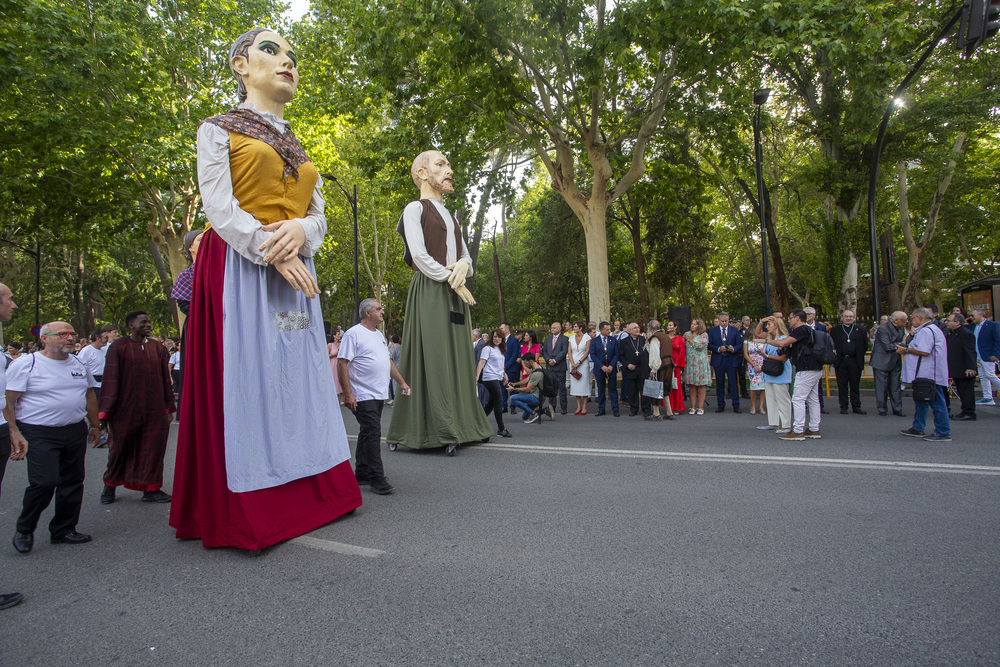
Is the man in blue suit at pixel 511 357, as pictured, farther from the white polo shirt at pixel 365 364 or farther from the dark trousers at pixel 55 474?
the dark trousers at pixel 55 474

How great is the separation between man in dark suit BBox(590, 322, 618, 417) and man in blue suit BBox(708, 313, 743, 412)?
6.32 feet

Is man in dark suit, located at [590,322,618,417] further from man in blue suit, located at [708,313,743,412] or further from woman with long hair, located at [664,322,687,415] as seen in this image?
man in blue suit, located at [708,313,743,412]

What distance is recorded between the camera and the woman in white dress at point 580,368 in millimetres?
13133

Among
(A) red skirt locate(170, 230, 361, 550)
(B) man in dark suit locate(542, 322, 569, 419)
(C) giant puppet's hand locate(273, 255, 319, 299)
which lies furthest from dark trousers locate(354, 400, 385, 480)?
(B) man in dark suit locate(542, 322, 569, 419)

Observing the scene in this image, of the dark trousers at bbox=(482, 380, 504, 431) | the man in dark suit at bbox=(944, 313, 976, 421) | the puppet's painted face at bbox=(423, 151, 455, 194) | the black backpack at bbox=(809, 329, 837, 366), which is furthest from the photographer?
the man in dark suit at bbox=(944, 313, 976, 421)

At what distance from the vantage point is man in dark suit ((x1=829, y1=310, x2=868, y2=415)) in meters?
11.5

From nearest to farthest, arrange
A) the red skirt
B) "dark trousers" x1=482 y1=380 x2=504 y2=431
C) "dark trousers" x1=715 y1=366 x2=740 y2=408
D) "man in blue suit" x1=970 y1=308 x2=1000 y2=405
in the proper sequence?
the red skirt, "dark trousers" x1=482 y1=380 x2=504 y2=431, "man in blue suit" x1=970 y1=308 x2=1000 y2=405, "dark trousers" x1=715 y1=366 x2=740 y2=408

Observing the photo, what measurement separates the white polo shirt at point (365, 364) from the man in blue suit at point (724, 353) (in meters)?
8.52

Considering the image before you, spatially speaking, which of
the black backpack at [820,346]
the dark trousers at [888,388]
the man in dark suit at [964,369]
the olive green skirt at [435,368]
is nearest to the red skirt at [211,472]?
the olive green skirt at [435,368]

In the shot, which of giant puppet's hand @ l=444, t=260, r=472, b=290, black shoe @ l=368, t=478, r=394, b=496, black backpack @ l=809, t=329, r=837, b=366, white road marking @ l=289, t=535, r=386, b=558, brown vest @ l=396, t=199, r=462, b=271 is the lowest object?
→ white road marking @ l=289, t=535, r=386, b=558

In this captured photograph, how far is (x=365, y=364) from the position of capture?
18.5 feet

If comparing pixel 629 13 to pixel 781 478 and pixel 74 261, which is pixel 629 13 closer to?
pixel 781 478

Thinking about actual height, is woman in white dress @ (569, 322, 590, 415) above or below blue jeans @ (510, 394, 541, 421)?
above

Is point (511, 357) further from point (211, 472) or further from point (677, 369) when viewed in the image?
point (211, 472)
